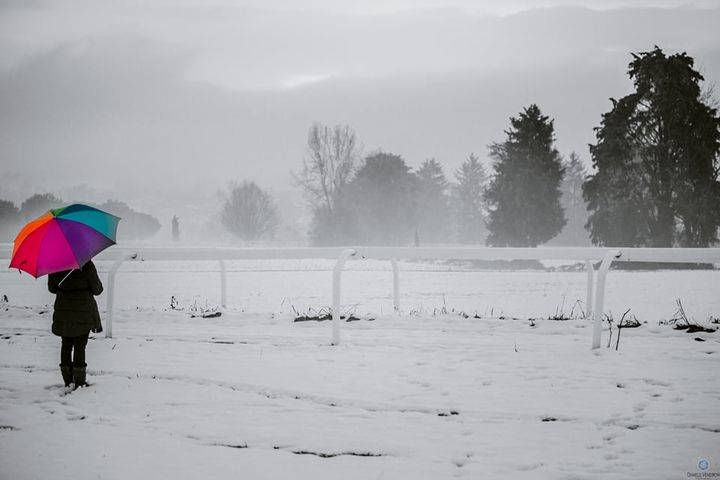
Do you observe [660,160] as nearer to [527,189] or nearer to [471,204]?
[527,189]

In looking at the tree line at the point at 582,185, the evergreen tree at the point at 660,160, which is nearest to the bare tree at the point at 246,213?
the tree line at the point at 582,185

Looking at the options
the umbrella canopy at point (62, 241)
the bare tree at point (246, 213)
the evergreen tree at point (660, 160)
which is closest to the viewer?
the umbrella canopy at point (62, 241)

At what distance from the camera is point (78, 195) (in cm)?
13312

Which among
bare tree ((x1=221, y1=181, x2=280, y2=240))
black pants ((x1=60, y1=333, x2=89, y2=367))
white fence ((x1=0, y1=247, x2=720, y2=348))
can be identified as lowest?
black pants ((x1=60, y1=333, x2=89, y2=367))

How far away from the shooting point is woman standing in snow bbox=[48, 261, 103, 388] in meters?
5.50

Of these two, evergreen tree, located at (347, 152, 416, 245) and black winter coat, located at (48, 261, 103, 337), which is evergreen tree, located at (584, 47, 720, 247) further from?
evergreen tree, located at (347, 152, 416, 245)

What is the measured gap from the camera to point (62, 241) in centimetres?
543

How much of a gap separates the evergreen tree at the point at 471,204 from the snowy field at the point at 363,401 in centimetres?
7272

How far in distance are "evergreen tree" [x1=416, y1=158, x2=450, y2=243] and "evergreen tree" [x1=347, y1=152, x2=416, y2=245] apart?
658 inches

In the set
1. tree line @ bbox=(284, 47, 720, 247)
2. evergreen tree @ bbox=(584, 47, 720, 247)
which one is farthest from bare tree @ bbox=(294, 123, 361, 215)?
evergreen tree @ bbox=(584, 47, 720, 247)

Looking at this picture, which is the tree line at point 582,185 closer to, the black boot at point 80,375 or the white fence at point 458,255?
the white fence at point 458,255

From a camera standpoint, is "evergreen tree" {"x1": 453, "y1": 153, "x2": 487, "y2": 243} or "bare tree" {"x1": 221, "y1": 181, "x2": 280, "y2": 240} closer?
"bare tree" {"x1": 221, "y1": 181, "x2": 280, "y2": 240}

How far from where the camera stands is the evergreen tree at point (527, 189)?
3928 cm

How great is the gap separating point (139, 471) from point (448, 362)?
3.40m
